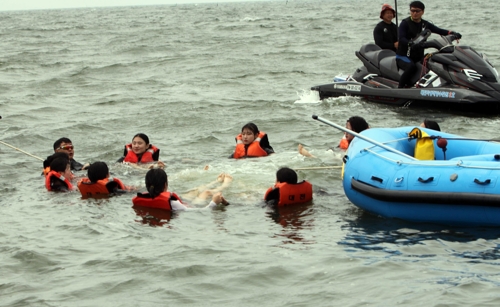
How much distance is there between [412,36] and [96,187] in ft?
19.7

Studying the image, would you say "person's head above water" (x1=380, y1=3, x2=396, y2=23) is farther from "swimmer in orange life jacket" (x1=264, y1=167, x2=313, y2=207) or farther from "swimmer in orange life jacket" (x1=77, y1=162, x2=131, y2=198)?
"swimmer in orange life jacket" (x1=77, y1=162, x2=131, y2=198)

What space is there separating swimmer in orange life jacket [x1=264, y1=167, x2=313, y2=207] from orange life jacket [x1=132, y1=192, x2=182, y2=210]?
975 millimetres

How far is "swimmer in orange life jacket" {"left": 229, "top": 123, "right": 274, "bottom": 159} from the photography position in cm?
1030

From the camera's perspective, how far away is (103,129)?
539 inches

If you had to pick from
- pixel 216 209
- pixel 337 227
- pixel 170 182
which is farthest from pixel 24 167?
pixel 337 227

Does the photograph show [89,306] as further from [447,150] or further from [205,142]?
[205,142]

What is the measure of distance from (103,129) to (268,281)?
798 cm

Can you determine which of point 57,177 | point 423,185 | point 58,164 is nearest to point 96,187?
point 57,177

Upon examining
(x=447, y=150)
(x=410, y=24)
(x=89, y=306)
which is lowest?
(x=89, y=306)

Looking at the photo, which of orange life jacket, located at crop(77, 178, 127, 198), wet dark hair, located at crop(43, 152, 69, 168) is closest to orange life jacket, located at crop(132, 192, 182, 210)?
orange life jacket, located at crop(77, 178, 127, 198)

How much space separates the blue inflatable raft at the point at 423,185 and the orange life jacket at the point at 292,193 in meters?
0.48

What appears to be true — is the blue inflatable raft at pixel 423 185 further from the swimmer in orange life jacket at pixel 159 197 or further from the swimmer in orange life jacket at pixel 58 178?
the swimmer in orange life jacket at pixel 58 178

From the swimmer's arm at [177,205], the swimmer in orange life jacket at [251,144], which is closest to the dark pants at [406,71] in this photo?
the swimmer in orange life jacket at [251,144]

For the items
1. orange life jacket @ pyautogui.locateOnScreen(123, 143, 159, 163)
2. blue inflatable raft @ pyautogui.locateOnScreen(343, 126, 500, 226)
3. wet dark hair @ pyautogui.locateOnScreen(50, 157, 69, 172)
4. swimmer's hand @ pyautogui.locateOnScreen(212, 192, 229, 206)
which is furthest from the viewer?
orange life jacket @ pyautogui.locateOnScreen(123, 143, 159, 163)
